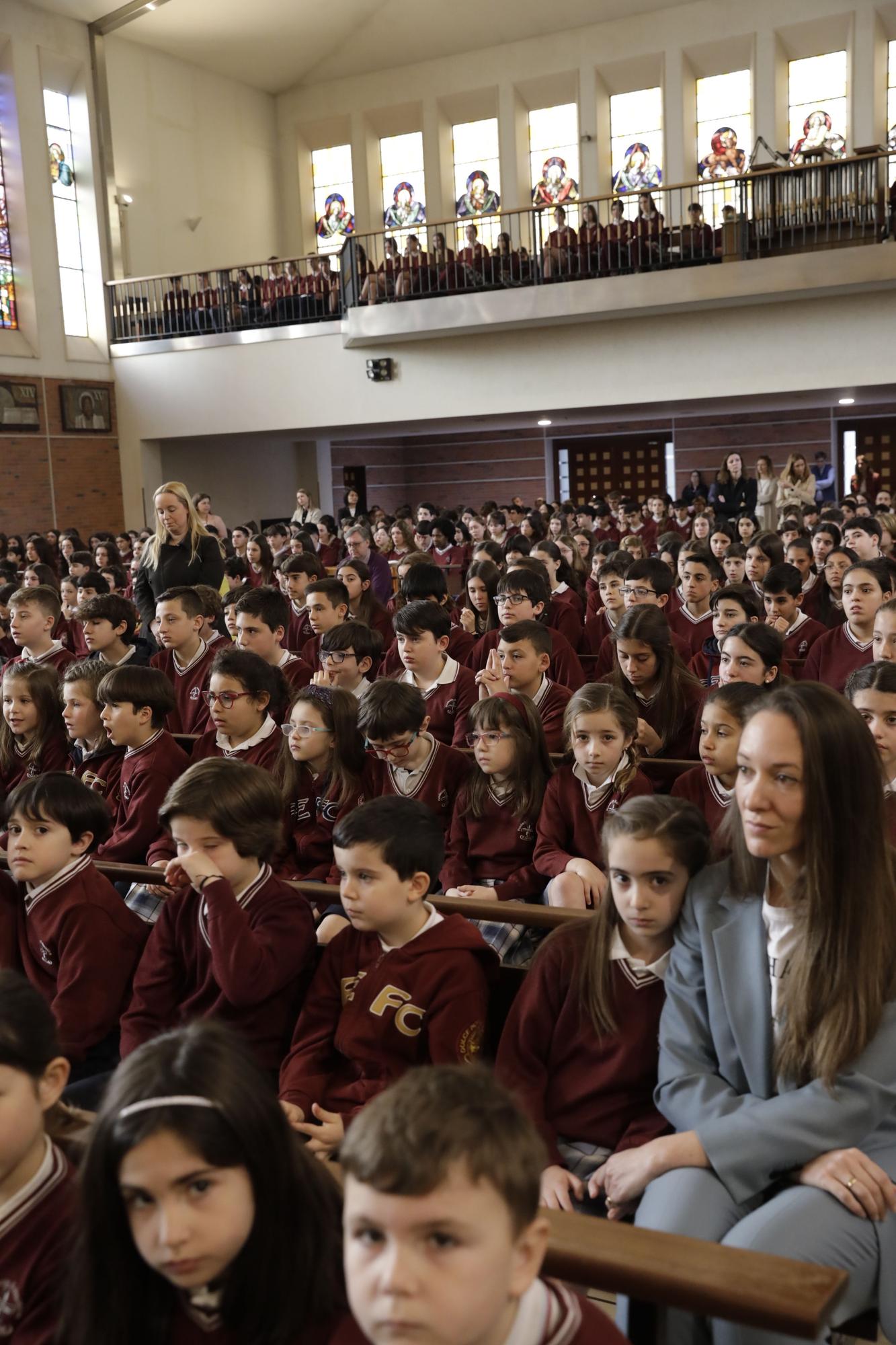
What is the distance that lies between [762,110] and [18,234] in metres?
11.1

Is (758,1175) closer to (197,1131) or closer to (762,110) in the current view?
(197,1131)

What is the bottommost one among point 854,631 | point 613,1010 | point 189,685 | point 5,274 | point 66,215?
point 613,1010

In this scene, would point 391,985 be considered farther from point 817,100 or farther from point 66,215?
point 817,100

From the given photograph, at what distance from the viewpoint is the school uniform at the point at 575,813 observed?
3457 millimetres

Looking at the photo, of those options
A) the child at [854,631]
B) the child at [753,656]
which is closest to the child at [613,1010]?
the child at [753,656]

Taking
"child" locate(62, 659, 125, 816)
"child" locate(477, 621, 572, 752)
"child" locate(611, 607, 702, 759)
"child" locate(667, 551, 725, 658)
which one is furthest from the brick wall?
"child" locate(611, 607, 702, 759)

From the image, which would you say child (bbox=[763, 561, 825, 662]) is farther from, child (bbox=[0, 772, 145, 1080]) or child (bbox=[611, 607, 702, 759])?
child (bbox=[0, 772, 145, 1080])

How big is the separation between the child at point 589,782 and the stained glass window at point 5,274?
15283mm

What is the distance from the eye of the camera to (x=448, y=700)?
15.6 ft

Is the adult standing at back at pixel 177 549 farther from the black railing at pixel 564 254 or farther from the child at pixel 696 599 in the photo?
the black railing at pixel 564 254

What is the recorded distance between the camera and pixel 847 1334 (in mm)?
1920

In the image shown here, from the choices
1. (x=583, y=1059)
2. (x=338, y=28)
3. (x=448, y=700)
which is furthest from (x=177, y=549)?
(x=338, y=28)

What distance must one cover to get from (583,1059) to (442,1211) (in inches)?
47.2

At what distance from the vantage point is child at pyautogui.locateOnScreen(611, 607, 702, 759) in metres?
4.39
